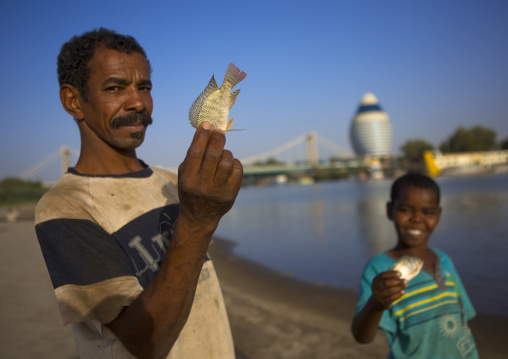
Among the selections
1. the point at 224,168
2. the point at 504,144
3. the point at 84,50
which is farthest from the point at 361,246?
the point at 504,144

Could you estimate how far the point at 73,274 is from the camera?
0.94m

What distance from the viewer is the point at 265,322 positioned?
4.53m

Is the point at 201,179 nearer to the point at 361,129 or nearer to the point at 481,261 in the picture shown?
the point at 481,261

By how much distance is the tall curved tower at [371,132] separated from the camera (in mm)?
122750

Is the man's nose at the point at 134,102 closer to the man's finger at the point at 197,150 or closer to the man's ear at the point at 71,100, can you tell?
the man's ear at the point at 71,100

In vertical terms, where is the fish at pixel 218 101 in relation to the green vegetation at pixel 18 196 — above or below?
above

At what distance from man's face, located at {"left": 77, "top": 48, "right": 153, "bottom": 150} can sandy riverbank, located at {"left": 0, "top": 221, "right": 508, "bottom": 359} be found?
113 inches

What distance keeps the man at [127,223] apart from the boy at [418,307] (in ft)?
2.21

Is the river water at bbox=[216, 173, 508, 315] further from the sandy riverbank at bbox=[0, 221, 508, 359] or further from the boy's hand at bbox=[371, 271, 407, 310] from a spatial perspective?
the boy's hand at bbox=[371, 271, 407, 310]

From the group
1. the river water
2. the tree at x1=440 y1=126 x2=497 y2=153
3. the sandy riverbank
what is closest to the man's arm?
the sandy riverbank

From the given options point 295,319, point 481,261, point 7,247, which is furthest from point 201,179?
point 7,247

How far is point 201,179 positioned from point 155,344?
Result: 0.46m

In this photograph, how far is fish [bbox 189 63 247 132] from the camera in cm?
94

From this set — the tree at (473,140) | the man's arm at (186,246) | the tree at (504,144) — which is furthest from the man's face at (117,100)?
the tree at (504,144)
